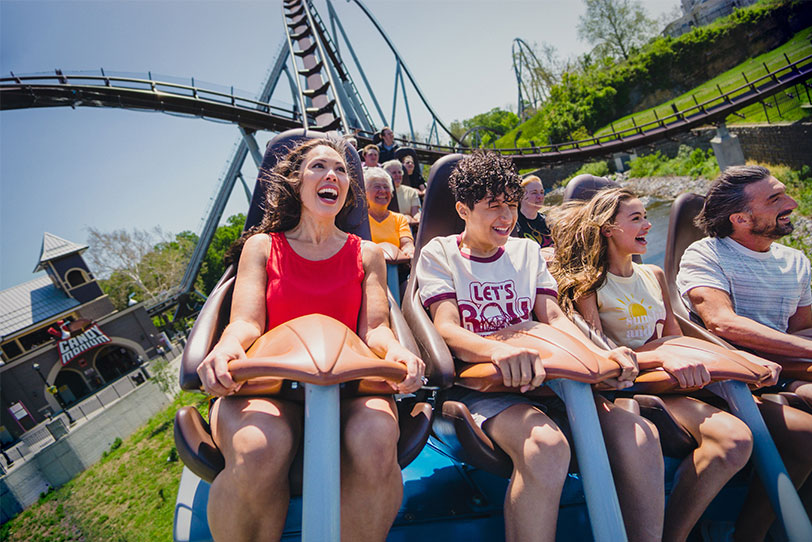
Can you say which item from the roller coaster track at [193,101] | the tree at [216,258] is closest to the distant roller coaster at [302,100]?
the roller coaster track at [193,101]

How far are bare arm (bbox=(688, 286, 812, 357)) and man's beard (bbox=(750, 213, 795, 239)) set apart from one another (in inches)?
14.3

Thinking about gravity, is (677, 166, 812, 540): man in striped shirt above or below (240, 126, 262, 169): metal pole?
below

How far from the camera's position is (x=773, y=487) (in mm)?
1229

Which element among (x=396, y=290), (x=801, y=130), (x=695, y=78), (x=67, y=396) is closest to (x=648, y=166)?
(x=801, y=130)

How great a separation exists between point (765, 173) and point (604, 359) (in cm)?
163

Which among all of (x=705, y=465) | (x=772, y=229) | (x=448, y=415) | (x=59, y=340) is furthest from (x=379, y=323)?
(x=59, y=340)

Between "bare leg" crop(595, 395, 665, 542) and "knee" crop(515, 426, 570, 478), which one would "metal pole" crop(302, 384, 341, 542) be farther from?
"bare leg" crop(595, 395, 665, 542)

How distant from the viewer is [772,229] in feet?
6.24

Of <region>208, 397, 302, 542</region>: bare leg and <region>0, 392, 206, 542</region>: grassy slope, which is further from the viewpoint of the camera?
<region>0, 392, 206, 542</region>: grassy slope

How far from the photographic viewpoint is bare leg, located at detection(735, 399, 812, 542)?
1398 mm

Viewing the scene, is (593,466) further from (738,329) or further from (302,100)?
(302,100)

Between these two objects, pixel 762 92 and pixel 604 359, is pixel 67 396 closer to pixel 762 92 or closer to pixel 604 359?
pixel 604 359

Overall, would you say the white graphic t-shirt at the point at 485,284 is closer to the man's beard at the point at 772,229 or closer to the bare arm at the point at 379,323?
the bare arm at the point at 379,323

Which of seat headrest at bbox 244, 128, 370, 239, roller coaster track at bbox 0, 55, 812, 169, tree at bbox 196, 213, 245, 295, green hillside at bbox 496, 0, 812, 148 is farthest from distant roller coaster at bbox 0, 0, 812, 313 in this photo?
tree at bbox 196, 213, 245, 295
